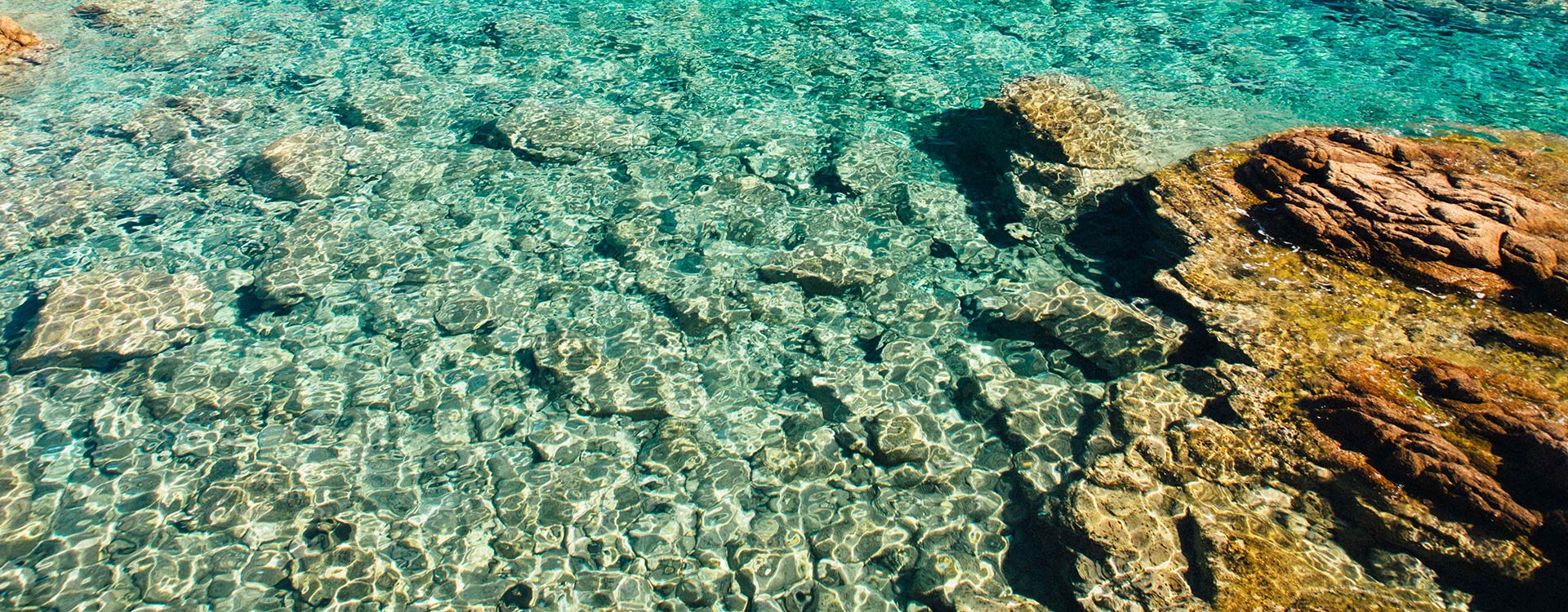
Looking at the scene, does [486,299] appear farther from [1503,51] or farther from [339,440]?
[1503,51]

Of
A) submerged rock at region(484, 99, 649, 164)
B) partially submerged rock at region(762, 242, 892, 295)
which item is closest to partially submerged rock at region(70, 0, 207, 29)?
submerged rock at region(484, 99, 649, 164)

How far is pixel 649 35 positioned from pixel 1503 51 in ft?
42.1

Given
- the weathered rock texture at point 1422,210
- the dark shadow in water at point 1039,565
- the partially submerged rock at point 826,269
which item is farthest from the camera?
the partially submerged rock at point 826,269

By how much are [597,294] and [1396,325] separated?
6806 mm

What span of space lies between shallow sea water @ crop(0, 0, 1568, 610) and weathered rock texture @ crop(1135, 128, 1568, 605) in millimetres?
907

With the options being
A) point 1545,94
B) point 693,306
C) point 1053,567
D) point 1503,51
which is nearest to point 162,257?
point 693,306

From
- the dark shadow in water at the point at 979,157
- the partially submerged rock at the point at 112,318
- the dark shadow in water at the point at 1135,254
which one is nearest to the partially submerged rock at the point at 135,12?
the partially submerged rock at the point at 112,318

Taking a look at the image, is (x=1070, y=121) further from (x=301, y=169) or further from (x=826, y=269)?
(x=301, y=169)

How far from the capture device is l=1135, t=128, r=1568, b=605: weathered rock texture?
15.7 ft

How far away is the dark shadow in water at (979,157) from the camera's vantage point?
8.58 meters

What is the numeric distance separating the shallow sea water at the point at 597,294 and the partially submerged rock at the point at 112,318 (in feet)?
0.26

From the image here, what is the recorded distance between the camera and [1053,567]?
526cm

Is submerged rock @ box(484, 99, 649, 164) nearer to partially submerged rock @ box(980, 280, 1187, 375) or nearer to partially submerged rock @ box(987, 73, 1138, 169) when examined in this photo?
partially submerged rock @ box(987, 73, 1138, 169)

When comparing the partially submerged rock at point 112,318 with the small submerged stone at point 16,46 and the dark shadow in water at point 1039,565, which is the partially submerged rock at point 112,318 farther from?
the dark shadow in water at point 1039,565
